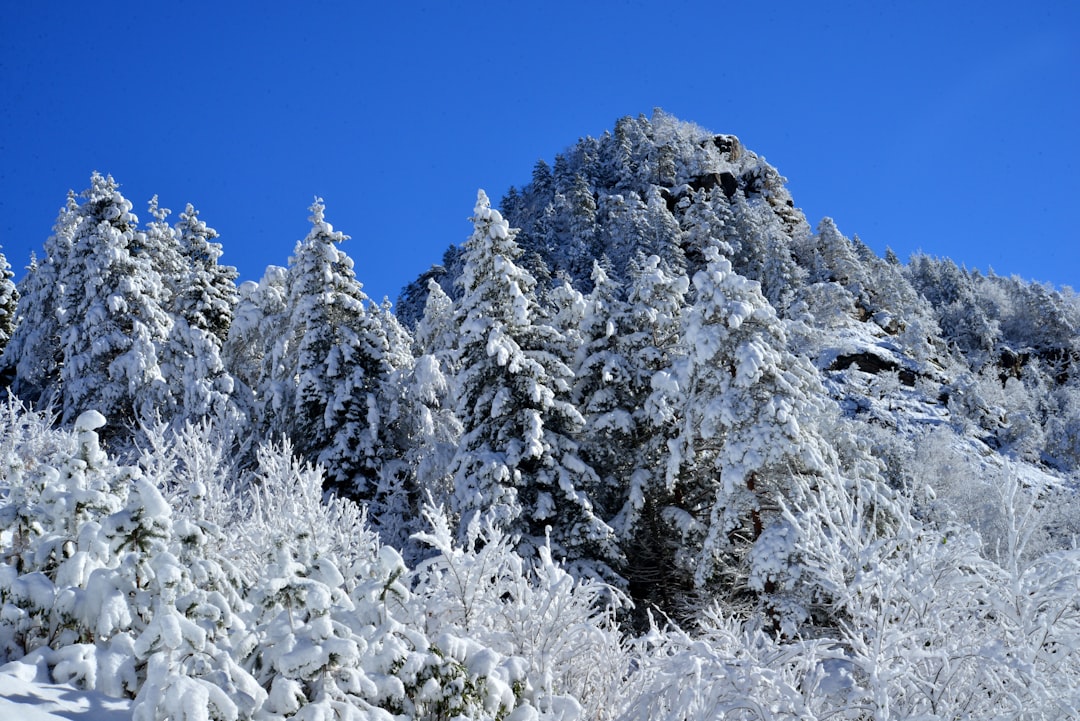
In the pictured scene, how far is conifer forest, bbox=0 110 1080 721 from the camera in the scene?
4316 millimetres

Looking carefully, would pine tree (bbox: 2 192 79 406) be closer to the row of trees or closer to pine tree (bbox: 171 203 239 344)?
the row of trees

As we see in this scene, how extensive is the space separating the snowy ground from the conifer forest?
8cm

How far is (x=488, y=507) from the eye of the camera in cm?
1556

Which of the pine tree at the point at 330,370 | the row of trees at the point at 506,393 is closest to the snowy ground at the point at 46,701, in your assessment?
the row of trees at the point at 506,393

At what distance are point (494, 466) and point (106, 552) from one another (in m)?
11.6

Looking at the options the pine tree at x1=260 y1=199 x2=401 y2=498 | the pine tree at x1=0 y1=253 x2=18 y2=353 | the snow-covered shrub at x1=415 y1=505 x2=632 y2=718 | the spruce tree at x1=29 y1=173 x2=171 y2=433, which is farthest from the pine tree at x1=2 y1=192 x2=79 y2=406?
the snow-covered shrub at x1=415 y1=505 x2=632 y2=718

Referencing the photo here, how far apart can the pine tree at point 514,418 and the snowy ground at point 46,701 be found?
11415 mm

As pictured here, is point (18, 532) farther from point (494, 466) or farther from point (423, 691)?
point (494, 466)

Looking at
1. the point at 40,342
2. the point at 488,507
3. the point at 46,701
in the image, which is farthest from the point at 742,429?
the point at 40,342

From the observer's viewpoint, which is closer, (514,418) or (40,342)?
(514,418)

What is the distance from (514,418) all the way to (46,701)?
13.4m

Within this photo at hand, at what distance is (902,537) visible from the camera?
577 cm

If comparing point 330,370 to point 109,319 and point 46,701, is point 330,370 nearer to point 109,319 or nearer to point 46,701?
point 109,319

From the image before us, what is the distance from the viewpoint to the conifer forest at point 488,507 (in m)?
4.32
